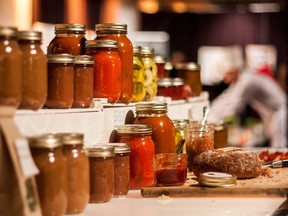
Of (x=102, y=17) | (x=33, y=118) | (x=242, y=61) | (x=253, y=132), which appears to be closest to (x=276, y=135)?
(x=253, y=132)

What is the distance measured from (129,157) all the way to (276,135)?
17.1 feet

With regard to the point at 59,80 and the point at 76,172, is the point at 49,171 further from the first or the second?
the point at 59,80

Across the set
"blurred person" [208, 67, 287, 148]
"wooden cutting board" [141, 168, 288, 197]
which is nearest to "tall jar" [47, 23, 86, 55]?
"wooden cutting board" [141, 168, 288, 197]

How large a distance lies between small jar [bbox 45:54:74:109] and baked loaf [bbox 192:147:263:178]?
778 millimetres

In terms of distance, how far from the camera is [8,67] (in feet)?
7.25

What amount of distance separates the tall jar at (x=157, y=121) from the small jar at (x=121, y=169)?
35cm

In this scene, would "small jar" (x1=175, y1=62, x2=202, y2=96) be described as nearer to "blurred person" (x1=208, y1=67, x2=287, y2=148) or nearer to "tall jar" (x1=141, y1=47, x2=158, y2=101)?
"tall jar" (x1=141, y1=47, x2=158, y2=101)

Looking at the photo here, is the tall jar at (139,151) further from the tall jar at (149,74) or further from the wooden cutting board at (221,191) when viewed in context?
the tall jar at (149,74)

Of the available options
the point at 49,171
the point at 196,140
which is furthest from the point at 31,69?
the point at 196,140

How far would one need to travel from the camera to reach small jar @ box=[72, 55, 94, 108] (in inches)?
105

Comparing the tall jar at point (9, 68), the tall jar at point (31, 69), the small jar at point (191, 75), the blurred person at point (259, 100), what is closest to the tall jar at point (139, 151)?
the tall jar at point (31, 69)

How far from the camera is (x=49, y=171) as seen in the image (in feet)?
7.18

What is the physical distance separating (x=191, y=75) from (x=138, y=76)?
1.07 m

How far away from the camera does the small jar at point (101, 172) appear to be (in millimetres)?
2537
